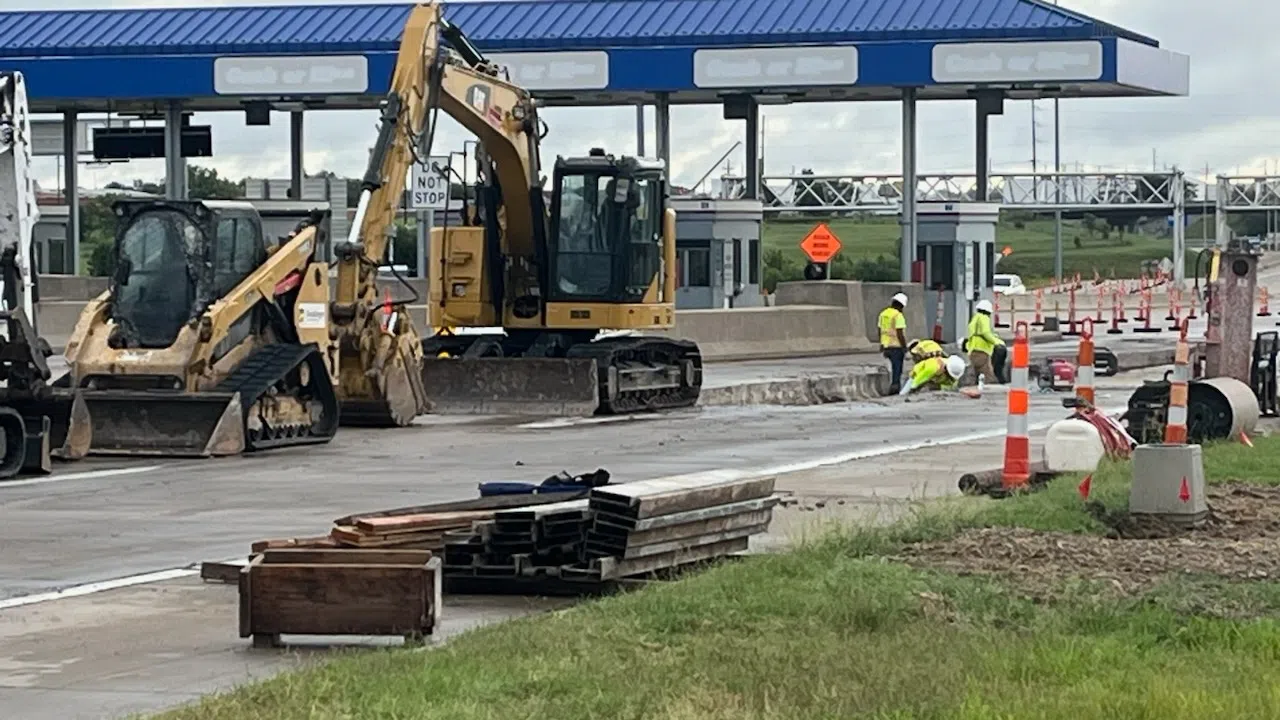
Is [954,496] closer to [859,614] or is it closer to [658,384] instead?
[859,614]

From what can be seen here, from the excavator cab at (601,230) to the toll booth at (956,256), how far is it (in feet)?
66.3

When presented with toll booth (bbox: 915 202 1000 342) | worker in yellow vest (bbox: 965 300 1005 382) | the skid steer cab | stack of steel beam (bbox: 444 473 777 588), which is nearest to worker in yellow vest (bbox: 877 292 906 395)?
worker in yellow vest (bbox: 965 300 1005 382)

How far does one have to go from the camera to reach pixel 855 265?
87.6 m

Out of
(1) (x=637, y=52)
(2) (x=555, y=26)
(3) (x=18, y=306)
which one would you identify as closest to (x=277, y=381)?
(3) (x=18, y=306)

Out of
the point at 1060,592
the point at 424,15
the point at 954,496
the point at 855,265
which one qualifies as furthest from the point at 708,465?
the point at 855,265

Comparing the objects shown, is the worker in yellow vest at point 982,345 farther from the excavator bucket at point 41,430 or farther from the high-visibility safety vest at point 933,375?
the excavator bucket at point 41,430

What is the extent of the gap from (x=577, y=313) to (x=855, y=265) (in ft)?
191

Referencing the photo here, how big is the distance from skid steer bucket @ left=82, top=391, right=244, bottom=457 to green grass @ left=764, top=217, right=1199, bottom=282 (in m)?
79.1

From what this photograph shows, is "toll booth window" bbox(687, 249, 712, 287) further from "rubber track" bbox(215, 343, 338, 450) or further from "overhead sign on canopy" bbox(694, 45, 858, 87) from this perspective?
"rubber track" bbox(215, 343, 338, 450)

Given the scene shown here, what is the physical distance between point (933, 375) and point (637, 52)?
672 inches

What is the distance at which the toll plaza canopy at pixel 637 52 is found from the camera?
4944 centimetres

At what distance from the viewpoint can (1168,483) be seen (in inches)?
539

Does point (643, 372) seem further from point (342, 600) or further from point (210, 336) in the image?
point (342, 600)

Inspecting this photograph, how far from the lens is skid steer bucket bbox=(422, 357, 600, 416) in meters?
28.7
